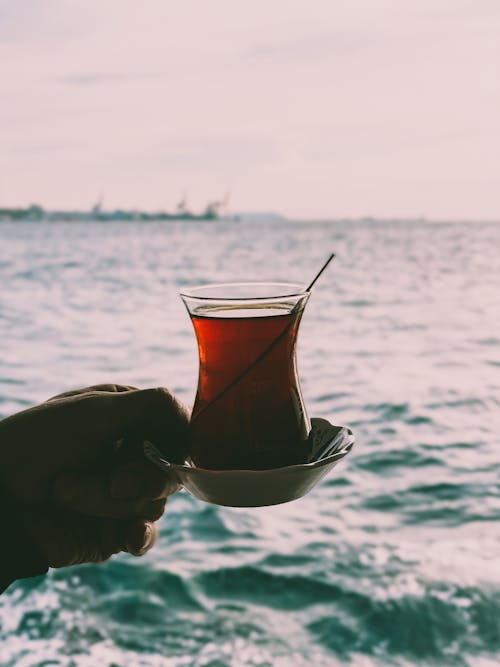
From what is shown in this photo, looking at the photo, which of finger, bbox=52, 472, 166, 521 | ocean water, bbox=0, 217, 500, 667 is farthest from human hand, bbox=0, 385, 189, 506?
ocean water, bbox=0, 217, 500, 667

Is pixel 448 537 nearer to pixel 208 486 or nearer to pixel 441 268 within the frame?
pixel 208 486

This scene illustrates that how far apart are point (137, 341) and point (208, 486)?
20162mm

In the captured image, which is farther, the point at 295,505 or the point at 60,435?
the point at 295,505

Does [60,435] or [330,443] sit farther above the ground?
[330,443]

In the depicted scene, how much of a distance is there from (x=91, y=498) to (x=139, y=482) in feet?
0.52

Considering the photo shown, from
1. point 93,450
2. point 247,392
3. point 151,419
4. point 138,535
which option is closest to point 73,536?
point 138,535

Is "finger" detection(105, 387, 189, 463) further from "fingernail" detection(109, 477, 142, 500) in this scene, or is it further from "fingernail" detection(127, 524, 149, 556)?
"fingernail" detection(127, 524, 149, 556)

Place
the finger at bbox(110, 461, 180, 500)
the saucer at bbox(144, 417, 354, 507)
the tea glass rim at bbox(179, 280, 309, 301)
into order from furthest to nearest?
1. the finger at bbox(110, 461, 180, 500)
2. the tea glass rim at bbox(179, 280, 309, 301)
3. the saucer at bbox(144, 417, 354, 507)

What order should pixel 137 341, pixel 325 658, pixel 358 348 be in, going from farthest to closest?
pixel 137 341
pixel 358 348
pixel 325 658

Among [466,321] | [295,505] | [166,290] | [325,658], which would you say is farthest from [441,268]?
[325,658]

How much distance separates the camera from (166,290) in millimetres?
37594

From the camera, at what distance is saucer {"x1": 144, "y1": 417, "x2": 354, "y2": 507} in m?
1.85

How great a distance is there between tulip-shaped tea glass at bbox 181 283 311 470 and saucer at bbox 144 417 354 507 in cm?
8

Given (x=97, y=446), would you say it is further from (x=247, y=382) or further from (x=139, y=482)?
(x=247, y=382)
